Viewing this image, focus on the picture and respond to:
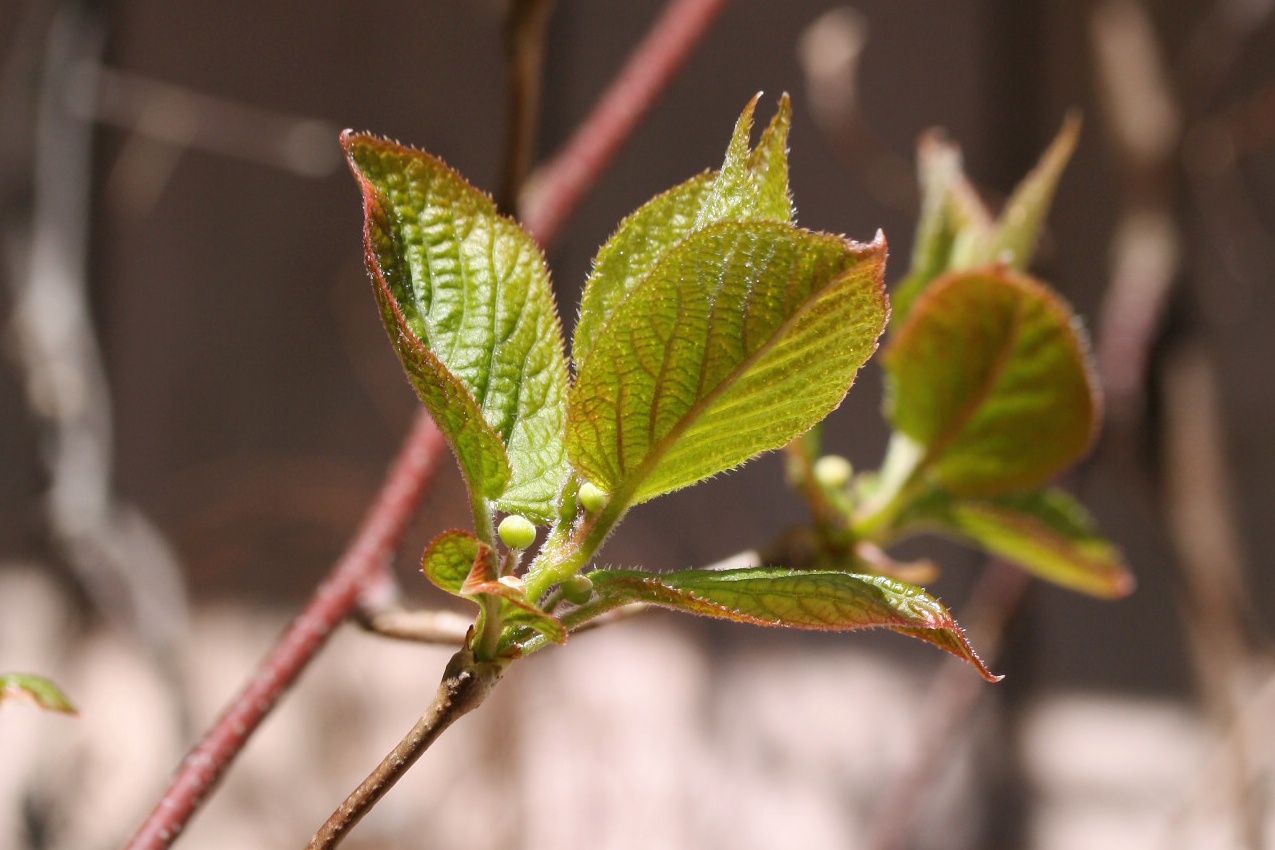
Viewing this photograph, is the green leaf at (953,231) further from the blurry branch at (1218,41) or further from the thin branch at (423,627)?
the blurry branch at (1218,41)

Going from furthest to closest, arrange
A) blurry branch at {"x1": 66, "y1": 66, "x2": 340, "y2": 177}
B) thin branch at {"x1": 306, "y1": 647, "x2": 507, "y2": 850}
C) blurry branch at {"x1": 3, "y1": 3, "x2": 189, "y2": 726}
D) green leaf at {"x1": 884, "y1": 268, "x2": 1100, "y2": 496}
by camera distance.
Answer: blurry branch at {"x1": 66, "y1": 66, "x2": 340, "y2": 177} → blurry branch at {"x1": 3, "y1": 3, "x2": 189, "y2": 726} → green leaf at {"x1": 884, "y1": 268, "x2": 1100, "y2": 496} → thin branch at {"x1": 306, "y1": 647, "x2": 507, "y2": 850}

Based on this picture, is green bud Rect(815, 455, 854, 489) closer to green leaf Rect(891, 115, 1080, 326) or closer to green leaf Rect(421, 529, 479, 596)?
green leaf Rect(891, 115, 1080, 326)

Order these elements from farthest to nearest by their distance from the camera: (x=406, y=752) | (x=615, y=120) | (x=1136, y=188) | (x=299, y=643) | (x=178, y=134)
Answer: (x=178, y=134)
(x=1136, y=188)
(x=615, y=120)
(x=299, y=643)
(x=406, y=752)

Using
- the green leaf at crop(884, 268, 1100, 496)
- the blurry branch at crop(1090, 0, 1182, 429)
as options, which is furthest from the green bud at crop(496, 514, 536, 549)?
the blurry branch at crop(1090, 0, 1182, 429)

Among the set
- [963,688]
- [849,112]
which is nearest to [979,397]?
[963,688]

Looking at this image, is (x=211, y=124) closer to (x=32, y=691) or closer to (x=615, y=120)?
(x=615, y=120)
